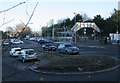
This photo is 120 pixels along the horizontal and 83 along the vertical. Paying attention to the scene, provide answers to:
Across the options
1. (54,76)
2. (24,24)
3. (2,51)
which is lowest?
(54,76)

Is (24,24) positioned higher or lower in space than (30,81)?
higher

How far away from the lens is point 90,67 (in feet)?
94.4

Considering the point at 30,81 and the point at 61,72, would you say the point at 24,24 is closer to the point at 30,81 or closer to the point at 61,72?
the point at 30,81

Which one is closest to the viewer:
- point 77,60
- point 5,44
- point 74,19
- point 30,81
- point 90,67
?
point 5,44

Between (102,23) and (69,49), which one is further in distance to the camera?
(102,23)

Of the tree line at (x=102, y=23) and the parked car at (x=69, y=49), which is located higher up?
the tree line at (x=102, y=23)

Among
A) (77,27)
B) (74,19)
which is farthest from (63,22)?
(77,27)

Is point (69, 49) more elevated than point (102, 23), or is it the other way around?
point (102, 23)

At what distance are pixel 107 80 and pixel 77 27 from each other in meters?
78.2

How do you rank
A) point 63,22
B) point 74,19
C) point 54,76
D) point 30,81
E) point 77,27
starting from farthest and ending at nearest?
point 63,22 < point 74,19 < point 77,27 < point 54,76 < point 30,81

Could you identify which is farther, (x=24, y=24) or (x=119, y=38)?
(x=119, y=38)

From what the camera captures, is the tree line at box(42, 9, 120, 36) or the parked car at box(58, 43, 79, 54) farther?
the tree line at box(42, 9, 120, 36)

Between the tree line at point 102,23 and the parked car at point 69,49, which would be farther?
the tree line at point 102,23

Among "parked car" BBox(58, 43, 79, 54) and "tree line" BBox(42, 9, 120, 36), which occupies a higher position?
"tree line" BBox(42, 9, 120, 36)
